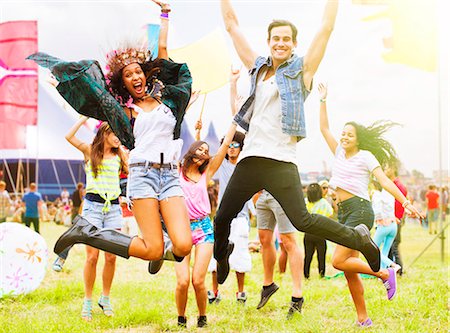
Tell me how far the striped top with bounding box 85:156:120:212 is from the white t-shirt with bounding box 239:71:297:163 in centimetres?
160

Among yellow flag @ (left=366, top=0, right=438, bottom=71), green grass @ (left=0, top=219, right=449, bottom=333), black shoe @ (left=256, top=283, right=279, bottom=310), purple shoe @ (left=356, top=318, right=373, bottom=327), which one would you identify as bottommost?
green grass @ (left=0, top=219, right=449, bottom=333)

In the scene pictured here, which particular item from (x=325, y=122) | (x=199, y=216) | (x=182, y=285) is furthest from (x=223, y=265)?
(x=325, y=122)

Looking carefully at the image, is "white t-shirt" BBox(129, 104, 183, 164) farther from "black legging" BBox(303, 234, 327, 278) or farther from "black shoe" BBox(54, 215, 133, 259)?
"black legging" BBox(303, 234, 327, 278)

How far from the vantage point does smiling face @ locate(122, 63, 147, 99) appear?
3.97 metres

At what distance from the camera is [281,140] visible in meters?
3.92

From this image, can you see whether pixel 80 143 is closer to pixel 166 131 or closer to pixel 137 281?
pixel 166 131

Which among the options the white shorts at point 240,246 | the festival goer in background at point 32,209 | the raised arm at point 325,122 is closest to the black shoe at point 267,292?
the white shorts at point 240,246

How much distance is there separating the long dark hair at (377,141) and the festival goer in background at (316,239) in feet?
8.72

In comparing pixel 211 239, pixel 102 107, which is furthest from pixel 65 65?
pixel 211 239

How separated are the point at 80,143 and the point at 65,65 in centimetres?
147

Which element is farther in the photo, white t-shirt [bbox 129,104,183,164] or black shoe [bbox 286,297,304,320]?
black shoe [bbox 286,297,304,320]

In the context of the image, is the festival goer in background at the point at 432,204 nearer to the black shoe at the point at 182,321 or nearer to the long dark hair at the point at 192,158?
the long dark hair at the point at 192,158

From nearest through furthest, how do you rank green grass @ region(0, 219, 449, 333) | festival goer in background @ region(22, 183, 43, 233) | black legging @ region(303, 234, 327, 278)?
green grass @ region(0, 219, 449, 333) → black legging @ region(303, 234, 327, 278) → festival goer in background @ region(22, 183, 43, 233)

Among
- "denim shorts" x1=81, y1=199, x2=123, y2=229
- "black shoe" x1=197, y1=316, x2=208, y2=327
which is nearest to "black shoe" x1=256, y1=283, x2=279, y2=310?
"black shoe" x1=197, y1=316, x2=208, y2=327
